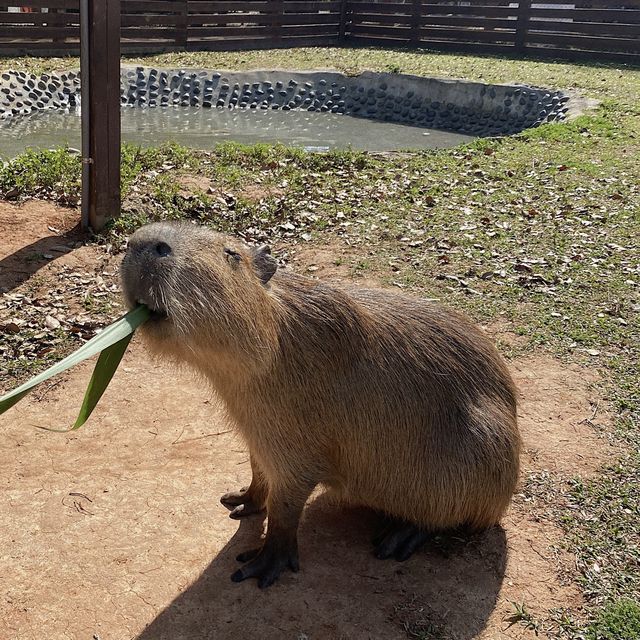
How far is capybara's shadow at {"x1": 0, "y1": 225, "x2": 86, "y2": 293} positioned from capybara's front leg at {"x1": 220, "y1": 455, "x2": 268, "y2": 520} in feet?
8.27

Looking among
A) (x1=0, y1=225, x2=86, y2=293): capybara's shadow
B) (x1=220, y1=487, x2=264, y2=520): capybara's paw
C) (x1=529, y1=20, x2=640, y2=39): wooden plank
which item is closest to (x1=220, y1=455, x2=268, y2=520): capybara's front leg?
(x1=220, y1=487, x2=264, y2=520): capybara's paw

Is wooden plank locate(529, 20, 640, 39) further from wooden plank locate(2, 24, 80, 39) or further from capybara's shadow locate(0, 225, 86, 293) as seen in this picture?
capybara's shadow locate(0, 225, 86, 293)

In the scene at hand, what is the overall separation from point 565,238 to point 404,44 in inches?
593

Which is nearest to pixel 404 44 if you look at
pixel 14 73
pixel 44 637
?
pixel 14 73

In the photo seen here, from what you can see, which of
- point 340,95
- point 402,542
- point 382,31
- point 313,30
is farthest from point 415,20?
point 402,542

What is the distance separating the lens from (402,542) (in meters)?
2.72

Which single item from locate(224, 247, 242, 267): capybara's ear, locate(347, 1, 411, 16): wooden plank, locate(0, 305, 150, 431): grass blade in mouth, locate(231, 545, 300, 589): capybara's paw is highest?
locate(347, 1, 411, 16): wooden plank

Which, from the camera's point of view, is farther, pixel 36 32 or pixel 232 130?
pixel 36 32

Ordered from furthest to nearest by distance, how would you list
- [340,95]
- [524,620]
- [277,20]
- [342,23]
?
1. [342,23]
2. [277,20]
3. [340,95]
4. [524,620]

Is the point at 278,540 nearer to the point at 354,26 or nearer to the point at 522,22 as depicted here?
the point at 522,22

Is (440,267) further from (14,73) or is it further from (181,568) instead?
(14,73)

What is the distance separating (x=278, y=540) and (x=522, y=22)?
1799 cm

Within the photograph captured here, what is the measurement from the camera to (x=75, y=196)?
240 inches

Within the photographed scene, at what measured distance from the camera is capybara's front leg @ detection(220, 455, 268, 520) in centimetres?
287
